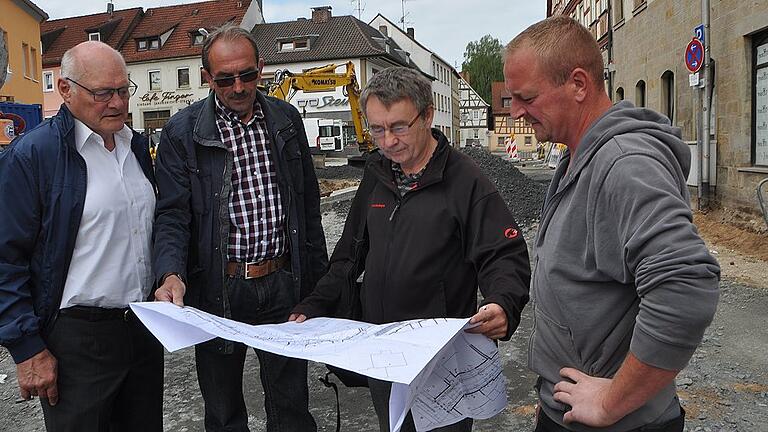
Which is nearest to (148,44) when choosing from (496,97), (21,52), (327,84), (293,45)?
(293,45)

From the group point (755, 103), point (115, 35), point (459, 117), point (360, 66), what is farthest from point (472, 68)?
point (755, 103)

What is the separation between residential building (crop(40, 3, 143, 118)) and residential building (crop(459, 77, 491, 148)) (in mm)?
44480

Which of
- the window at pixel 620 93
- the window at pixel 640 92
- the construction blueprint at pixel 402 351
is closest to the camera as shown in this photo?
the construction blueprint at pixel 402 351

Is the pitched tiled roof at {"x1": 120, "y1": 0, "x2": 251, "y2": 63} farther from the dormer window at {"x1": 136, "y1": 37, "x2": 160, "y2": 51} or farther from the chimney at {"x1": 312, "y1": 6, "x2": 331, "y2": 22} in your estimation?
the chimney at {"x1": 312, "y1": 6, "x2": 331, "y2": 22}

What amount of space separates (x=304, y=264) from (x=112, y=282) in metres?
0.98

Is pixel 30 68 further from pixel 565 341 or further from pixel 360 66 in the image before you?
pixel 565 341

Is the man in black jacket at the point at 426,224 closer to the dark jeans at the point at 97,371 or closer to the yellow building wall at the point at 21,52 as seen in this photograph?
Result: the dark jeans at the point at 97,371

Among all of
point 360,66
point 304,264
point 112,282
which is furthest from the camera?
point 360,66

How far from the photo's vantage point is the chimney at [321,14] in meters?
53.5

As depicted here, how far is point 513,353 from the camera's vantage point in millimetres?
5559

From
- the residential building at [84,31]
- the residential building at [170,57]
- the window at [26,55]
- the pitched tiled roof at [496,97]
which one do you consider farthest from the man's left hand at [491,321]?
the pitched tiled roof at [496,97]

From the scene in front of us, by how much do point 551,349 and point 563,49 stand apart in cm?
86

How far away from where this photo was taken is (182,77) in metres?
49.0

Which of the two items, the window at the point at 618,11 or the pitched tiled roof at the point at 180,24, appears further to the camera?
the pitched tiled roof at the point at 180,24
